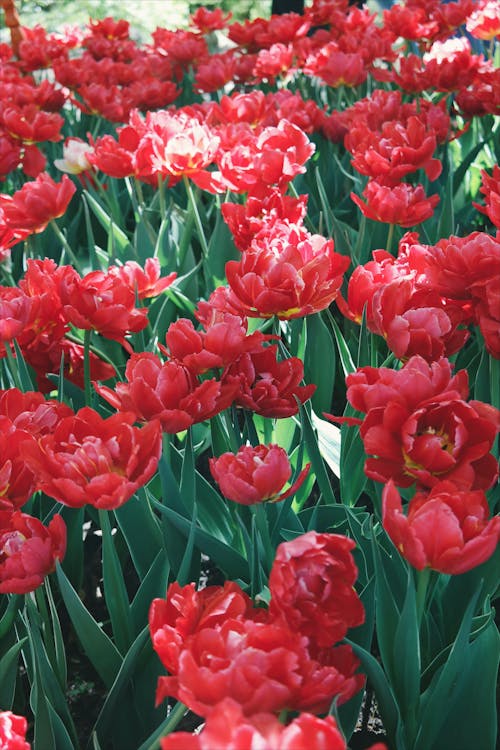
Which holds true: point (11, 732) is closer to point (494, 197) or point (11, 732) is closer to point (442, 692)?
point (442, 692)

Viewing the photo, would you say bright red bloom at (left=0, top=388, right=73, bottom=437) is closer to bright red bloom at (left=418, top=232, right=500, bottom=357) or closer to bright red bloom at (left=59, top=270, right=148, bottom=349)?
bright red bloom at (left=59, top=270, right=148, bottom=349)

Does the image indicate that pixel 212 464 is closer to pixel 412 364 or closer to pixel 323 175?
pixel 412 364

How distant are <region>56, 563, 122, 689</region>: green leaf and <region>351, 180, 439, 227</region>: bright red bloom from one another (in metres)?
0.79

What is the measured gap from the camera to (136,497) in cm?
98

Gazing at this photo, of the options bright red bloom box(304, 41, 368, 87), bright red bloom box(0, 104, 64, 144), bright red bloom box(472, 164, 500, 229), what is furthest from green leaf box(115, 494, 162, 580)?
bright red bloom box(304, 41, 368, 87)

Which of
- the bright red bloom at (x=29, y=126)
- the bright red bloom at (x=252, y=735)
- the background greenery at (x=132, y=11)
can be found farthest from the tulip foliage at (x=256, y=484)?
the background greenery at (x=132, y=11)

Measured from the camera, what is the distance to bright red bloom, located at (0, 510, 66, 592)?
0.77 meters

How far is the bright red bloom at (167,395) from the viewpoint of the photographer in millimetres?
839

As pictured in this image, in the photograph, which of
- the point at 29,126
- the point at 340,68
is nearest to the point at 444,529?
the point at 29,126

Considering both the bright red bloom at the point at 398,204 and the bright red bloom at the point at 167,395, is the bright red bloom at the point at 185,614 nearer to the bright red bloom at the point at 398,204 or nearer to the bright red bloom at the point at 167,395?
the bright red bloom at the point at 167,395

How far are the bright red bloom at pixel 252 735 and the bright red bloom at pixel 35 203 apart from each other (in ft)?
3.69

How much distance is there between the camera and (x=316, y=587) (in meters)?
0.64

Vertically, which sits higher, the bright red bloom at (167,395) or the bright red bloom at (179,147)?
the bright red bloom at (167,395)

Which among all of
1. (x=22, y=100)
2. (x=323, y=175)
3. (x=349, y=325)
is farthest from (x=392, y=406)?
(x=22, y=100)
